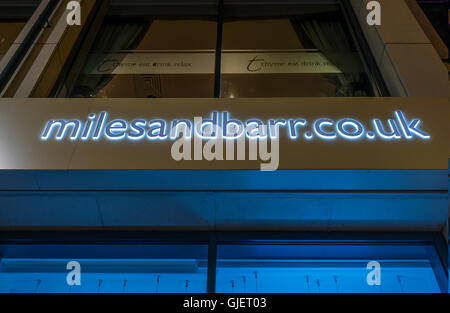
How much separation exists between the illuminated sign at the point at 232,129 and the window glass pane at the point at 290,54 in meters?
1.20

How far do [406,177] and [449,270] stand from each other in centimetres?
67

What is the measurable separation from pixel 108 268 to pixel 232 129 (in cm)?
132

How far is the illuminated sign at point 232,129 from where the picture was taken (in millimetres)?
2980

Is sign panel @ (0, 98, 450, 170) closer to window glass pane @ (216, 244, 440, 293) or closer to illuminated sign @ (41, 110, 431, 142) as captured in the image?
illuminated sign @ (41, 110, 431, 142)

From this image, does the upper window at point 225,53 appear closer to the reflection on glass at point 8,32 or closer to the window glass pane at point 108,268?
the reflection on glass at point 8,32

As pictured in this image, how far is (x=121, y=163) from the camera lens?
283cm

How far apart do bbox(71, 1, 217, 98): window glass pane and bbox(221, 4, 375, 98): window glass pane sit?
0.27 m

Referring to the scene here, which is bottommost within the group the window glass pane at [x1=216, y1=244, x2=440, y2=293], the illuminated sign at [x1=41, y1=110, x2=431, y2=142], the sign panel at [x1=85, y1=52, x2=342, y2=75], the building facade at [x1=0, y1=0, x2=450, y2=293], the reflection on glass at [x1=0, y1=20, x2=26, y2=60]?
the window glass pane at [x1=216, y1=244, x2=440, y2=293]

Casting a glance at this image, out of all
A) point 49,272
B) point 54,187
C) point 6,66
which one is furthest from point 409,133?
point 6,66

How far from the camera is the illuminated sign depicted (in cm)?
298

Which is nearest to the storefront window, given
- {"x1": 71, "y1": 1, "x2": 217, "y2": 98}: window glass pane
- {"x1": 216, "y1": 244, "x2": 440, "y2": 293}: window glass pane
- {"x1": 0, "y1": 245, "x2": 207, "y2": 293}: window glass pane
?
{"x1": 71, "y1": 1, "x2": 217, "y2": 98}: window glass pane

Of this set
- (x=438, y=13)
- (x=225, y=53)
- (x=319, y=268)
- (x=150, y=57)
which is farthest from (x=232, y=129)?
(x=438, y=13)

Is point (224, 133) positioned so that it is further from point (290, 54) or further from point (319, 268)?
point (290, 54)

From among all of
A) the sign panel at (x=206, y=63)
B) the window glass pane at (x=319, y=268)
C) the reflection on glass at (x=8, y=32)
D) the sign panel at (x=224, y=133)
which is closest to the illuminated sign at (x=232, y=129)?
the sign panel at (x=224, y=133)
